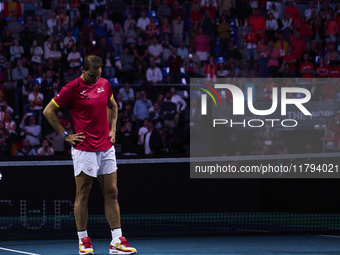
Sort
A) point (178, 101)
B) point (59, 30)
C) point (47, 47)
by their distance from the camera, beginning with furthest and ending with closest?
1. point (59, 30)
2. point (47, 47)
3. point (178, 101)

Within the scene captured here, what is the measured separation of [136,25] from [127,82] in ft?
9.70

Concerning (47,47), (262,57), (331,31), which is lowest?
(262,57)

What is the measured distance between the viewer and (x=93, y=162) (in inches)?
201

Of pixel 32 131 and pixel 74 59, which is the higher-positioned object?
pixel 74 59

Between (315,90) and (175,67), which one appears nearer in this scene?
(315,90)

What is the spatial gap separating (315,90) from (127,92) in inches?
190

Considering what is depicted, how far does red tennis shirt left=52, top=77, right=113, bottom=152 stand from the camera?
5094 mm

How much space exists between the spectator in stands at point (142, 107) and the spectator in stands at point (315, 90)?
411 cm

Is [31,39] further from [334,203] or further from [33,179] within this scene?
[334,203]

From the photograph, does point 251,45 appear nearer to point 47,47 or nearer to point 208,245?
point 47,47

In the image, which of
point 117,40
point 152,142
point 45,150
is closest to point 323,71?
point 152,142

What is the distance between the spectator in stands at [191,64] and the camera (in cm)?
1491

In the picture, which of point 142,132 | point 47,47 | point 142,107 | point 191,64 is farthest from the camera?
point 191,64

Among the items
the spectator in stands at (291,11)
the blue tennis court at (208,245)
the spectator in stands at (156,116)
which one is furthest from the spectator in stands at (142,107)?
the spectator in stands at (291,11)
